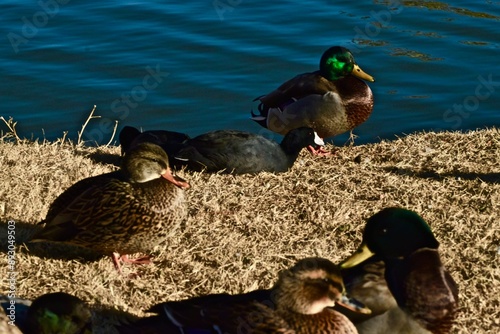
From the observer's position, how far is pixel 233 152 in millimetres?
7078

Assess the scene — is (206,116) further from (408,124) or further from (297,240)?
(297,240)

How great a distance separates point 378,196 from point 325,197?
35 centimetres

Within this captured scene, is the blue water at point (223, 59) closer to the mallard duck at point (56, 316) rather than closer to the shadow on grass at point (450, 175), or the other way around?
the shadow on grass at point (450, 175)

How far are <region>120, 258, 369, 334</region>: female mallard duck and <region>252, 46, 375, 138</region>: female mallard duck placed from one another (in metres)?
4.54

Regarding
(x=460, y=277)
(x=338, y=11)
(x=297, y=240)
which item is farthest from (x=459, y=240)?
(x=338, y=11)

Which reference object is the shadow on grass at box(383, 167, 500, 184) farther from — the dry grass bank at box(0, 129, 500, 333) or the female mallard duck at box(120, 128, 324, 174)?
the female mallard duck at box(120, 128, 324, 174)

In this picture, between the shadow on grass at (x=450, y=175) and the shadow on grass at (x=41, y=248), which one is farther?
the shadow on grass at (x=450, y=175)

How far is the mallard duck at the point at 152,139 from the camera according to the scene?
24.1 ft

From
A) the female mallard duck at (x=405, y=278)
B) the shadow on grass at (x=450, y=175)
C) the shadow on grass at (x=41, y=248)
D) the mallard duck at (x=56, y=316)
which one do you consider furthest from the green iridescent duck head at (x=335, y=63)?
the mallard duck at (x=56, y=316)

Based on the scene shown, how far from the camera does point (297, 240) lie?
5773 millimetres

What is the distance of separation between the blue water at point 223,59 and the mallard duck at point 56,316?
20.8 feet

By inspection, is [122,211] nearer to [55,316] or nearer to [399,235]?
[55,316]

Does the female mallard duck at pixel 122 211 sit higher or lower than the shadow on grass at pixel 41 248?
higher

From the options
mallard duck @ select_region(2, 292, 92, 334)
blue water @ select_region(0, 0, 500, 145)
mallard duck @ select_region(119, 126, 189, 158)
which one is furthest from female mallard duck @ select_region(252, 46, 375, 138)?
mallard duck @ select_region(2, 292, 92, 334)
